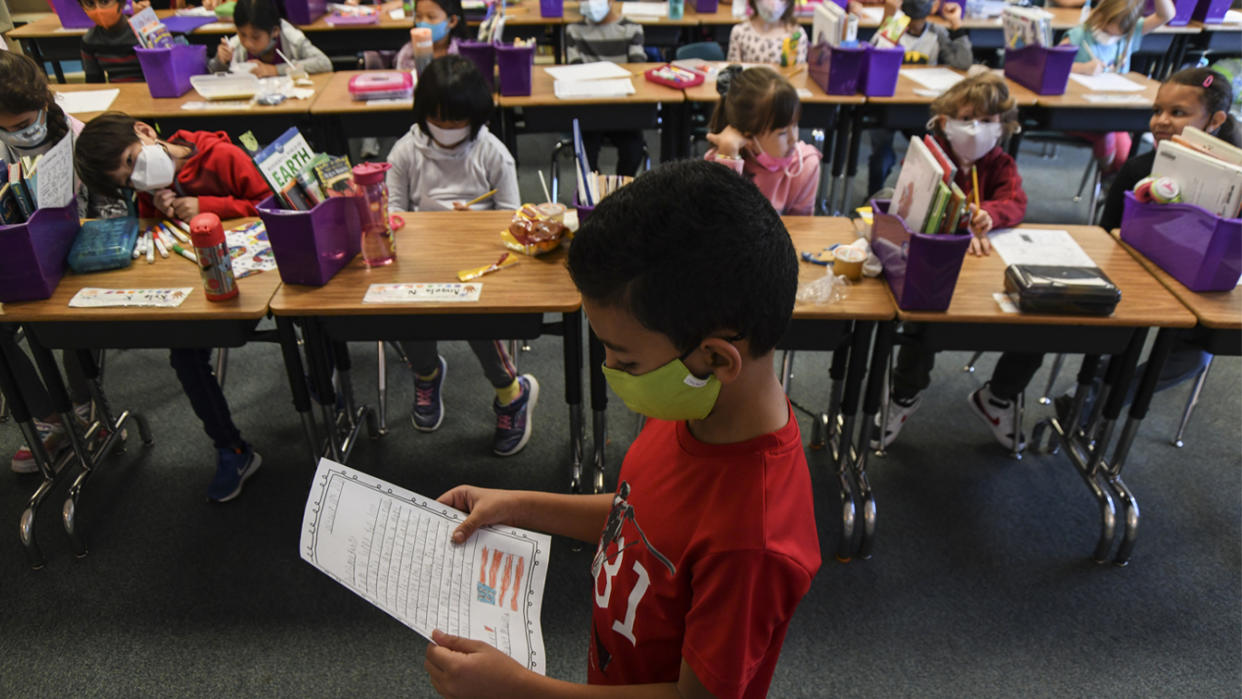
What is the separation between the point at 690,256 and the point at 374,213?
136cm

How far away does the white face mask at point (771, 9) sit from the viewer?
3.72 meters

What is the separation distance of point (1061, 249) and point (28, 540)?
266 cm

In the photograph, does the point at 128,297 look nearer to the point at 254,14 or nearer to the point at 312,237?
the point at 312,237

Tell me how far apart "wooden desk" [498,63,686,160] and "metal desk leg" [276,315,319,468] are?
167cm

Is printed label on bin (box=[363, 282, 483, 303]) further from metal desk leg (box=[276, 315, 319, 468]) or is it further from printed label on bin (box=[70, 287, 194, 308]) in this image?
printed label on bin (box=[70, 287, 194, 308])

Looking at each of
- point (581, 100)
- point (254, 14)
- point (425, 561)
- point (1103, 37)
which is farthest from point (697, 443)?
point (1103, 37)

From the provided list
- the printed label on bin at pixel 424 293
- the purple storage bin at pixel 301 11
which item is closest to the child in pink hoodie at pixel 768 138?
the printed label on bin at pixel 424 293

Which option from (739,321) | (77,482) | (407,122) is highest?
(739,321)

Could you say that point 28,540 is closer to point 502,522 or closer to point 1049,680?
point 502,522

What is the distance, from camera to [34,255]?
173 cm

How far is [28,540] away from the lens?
200 cm

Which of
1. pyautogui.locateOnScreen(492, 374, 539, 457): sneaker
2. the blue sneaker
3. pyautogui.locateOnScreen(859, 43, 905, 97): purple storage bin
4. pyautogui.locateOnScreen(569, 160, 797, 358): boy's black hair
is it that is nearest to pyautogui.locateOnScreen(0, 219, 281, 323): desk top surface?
the blue sneaker

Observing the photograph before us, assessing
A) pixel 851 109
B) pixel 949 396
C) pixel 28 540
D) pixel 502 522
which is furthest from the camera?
pixel 851 109

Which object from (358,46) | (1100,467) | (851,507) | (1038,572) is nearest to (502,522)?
(851,507)
